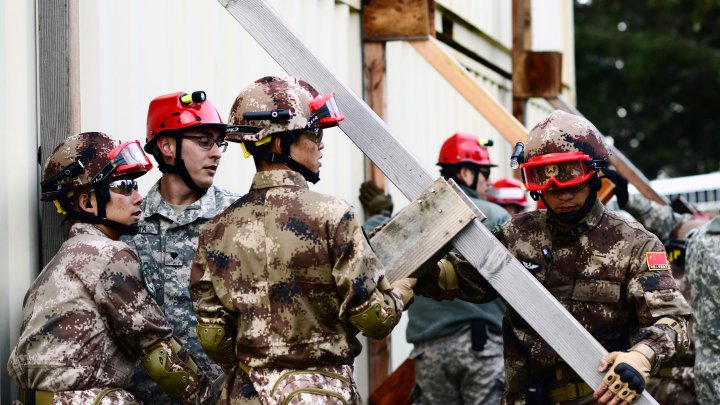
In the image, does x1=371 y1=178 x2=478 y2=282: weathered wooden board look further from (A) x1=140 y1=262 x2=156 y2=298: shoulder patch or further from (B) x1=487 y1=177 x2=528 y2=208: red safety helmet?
(B) x1=487 y1=177 x2=528 y2=208: red safety helmet

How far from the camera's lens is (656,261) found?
195 inches

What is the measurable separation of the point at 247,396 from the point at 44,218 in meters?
1.58

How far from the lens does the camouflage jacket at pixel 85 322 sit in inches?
183

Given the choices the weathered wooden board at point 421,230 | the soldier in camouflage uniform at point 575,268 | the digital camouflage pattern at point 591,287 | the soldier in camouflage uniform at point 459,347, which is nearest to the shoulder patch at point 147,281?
the weathered wooden board at point 421,230

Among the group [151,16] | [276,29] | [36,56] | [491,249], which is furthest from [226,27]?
[491,249]

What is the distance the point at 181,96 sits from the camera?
17.9 feet

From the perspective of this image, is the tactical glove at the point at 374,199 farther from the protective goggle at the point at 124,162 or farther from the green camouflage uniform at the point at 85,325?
the green camouflage uniform at the point at 85,325

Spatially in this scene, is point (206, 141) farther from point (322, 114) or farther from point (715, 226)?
point (715, 226)

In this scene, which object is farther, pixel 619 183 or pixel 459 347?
pixel 459 347

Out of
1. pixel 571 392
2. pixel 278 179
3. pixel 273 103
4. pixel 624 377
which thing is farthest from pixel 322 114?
pixel 571 392

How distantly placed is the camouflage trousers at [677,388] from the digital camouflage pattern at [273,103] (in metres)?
4.28

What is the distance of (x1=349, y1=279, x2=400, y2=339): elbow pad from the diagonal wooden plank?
474 millimetres

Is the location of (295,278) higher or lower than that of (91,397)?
higher

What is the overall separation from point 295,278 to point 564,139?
57.0 inches
